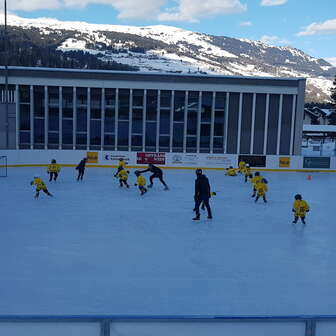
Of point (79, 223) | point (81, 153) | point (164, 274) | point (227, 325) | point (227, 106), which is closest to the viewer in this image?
point (227, 325)

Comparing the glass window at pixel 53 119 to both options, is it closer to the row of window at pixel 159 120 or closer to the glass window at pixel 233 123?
the row of window at pixel 159 120

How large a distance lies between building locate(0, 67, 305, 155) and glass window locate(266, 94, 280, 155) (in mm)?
63

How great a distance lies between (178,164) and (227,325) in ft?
66.3

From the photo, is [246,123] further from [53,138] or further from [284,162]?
[53,138]

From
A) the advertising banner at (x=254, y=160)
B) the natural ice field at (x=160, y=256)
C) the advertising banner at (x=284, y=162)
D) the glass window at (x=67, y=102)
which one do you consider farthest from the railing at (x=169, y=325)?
the glass window at (x=67, y=102)

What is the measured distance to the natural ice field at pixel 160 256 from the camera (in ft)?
17.7

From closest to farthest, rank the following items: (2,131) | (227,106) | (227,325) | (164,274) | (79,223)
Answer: (227,325), (164,274), (79,223), (2,131), (227,106)

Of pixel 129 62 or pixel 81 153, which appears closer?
pixel 81 153

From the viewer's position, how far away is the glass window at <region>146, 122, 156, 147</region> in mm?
26984

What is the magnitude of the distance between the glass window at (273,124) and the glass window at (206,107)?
3.89 m

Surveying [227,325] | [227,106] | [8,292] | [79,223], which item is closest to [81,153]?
[227,106]

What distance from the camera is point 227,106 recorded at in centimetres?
2633

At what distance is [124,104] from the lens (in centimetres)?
2648

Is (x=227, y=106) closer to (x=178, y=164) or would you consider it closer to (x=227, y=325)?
(x=178, y=164)
